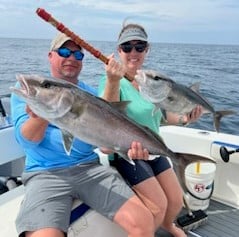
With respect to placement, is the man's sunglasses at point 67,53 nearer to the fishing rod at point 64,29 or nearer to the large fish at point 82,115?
the fishing rod at point 64,29

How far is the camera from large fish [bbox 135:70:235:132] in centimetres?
213

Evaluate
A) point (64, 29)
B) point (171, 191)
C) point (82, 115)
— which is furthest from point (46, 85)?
point (171, 191)

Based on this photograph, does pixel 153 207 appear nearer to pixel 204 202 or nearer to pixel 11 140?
pixel 204 202

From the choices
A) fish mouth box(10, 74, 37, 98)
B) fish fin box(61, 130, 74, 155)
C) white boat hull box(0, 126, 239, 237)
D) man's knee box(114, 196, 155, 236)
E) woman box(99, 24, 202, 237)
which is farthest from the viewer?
woman box(99, 24, 202, 237)

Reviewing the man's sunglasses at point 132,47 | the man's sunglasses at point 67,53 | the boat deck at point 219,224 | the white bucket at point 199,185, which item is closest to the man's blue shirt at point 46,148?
the man's sunglasses at point 67,53

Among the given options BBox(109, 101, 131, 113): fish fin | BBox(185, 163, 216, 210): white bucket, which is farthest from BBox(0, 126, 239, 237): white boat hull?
BBox(109, 101, 131, 113): fish fin

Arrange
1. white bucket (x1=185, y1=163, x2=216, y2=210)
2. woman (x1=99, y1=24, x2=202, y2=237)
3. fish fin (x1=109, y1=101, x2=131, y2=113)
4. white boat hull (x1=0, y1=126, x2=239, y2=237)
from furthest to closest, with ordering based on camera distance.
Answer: white bucket (x1=185, y1=163, x2=216, y2=210) → woman (x1=99, y1=24, x2=202, y2=237) → white boat hull (x1=0, y1=126, x2=239, y2=237) → fish fin (x1=109, y1=101, x2=131, y2=113)

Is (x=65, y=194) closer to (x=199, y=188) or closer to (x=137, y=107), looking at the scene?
(x=137, y=107)

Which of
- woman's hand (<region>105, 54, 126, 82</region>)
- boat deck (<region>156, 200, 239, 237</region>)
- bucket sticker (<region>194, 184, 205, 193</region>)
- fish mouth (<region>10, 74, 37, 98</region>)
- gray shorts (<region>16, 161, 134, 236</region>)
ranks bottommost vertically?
boat deck (<region>156, 200, 239, 237</region>)

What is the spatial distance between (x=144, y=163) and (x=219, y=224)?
1132mm

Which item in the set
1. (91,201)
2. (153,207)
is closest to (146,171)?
(153,207)

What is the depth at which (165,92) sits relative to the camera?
7.13ft

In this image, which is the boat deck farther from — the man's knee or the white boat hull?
the man's knee

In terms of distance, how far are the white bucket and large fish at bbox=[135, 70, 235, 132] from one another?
1241 millimetres
